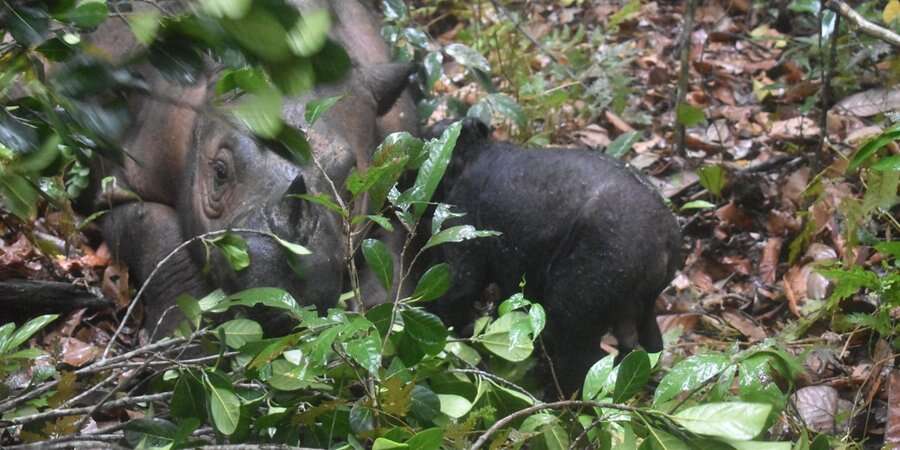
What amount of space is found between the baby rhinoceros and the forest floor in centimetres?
46

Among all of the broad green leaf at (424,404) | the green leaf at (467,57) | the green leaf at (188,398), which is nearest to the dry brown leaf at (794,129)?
the green leaf at (467,57)

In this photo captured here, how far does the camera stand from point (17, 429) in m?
2.40

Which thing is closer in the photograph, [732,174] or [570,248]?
[570,248]

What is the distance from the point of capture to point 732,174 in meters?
4.60

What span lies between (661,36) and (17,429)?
480cm

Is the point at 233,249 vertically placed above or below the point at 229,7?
below

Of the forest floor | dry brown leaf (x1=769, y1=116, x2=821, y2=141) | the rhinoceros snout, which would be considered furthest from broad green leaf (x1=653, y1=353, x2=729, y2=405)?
dry brown leaf (x1=769, y1=116, x2=821, y2=141)

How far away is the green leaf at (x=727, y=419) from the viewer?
1647 millimetres

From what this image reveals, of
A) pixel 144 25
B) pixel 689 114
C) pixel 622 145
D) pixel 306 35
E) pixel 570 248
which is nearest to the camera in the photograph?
pixel 306 35

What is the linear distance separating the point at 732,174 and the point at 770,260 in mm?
526

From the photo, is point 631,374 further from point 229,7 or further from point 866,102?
point 866,102

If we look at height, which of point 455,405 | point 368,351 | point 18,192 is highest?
point 18,192

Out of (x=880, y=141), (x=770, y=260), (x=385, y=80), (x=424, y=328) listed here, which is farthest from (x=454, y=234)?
(x=770, y=260)

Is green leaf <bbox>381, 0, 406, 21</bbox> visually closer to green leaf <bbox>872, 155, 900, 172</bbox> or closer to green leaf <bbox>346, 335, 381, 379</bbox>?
green leaf <bbox>872, 155, 900, 172</bbox>
